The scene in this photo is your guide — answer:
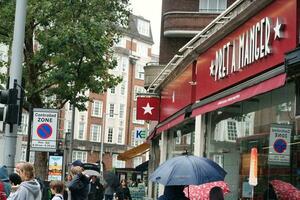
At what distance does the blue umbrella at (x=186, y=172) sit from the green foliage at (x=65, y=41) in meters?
14.0

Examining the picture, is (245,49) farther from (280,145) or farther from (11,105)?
(11,105)

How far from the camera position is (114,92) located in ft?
301

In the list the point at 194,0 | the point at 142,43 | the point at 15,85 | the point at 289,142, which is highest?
the point at 142,43

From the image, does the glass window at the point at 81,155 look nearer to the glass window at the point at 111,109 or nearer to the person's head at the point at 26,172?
the glass window at the point at 111,109

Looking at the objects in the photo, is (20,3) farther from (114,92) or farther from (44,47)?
(114,92)

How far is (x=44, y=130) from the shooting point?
13.3 m

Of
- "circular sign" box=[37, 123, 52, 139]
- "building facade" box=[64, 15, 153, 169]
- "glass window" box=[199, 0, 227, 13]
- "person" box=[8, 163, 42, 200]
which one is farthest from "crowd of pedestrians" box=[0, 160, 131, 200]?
"building facade" box=[64, 15, 153, 169]

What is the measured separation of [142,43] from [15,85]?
87.7m

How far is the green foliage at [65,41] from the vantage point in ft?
71.9

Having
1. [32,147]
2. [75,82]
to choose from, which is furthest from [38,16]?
[32,147]

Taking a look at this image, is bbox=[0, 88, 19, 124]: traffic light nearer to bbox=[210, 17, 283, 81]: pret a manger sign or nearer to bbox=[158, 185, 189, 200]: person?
bbox=[210, 17, 283, 81]: pret a manger sign

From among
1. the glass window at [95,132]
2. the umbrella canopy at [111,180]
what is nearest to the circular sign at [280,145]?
the umbrella canopy at [111,180]

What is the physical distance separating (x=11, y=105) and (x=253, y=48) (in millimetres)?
5232

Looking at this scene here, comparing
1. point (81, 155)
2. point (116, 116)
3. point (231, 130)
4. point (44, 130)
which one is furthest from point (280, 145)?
point (116, 116)
